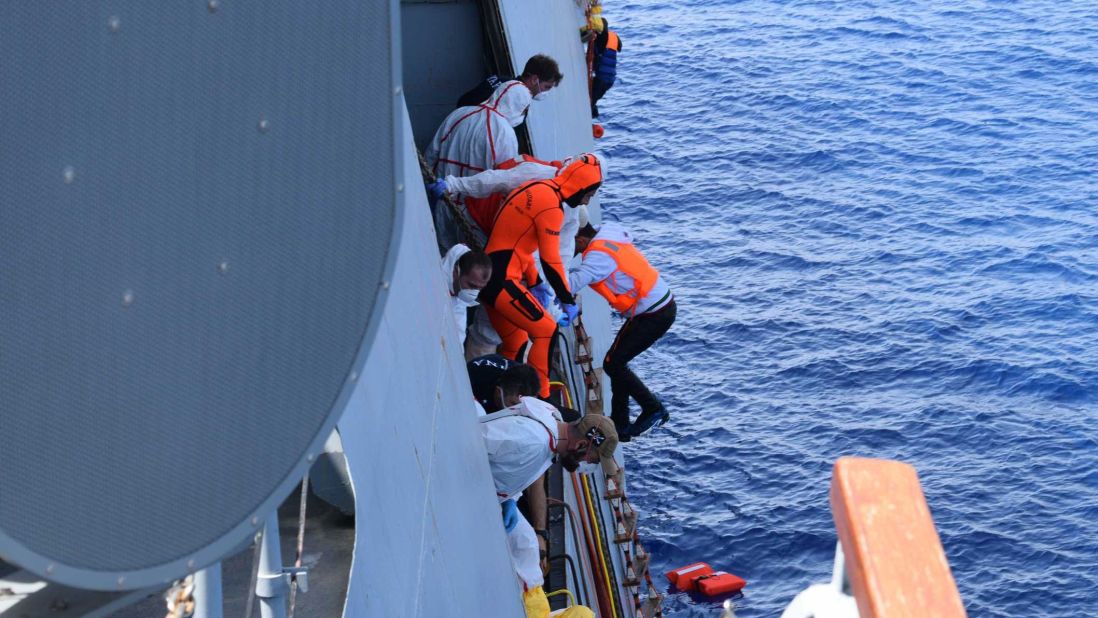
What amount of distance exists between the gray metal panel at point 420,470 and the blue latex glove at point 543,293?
2947mm

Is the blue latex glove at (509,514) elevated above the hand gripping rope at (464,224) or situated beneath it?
situated beneath

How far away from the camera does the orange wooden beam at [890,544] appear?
135 centimetres

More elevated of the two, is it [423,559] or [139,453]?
[139,453]

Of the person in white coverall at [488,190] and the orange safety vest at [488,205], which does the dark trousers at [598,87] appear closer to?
the person in white coverall at [488,190]

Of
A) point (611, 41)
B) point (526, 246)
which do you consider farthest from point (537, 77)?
point (611, 41)

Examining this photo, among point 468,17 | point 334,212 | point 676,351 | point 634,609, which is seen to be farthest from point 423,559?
point 676,351

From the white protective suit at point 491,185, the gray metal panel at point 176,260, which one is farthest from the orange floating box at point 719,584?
the gray metal panel at point 176,260

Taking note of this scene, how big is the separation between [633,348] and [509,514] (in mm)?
4448

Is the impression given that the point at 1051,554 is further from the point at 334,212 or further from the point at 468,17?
the point at 334,212

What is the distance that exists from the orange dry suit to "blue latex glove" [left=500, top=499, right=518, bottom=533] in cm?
167

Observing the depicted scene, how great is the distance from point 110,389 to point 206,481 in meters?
0.25

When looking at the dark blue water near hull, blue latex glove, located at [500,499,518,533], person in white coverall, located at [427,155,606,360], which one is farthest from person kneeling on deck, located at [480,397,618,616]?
the dark blue water near hull

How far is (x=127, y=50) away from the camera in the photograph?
1910 millimetres

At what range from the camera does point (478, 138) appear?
8.29 metres
